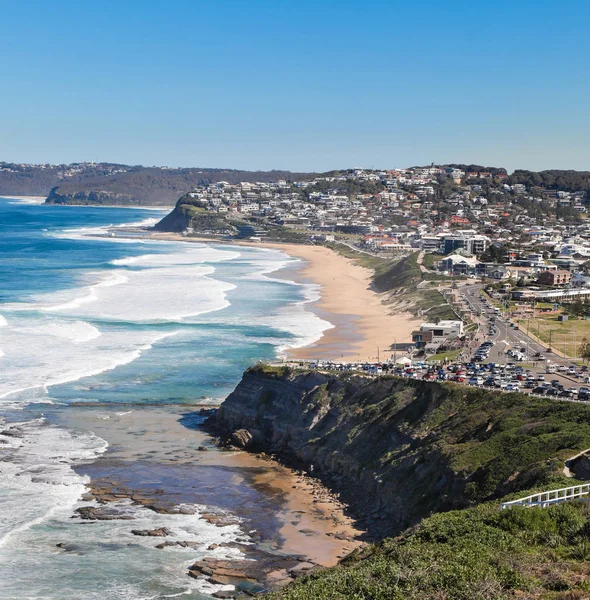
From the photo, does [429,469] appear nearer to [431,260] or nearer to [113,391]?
[113,391]

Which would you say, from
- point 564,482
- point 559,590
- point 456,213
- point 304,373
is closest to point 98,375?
point 304,373

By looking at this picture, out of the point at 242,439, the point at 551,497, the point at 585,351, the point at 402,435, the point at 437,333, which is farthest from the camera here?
the point at 437,333

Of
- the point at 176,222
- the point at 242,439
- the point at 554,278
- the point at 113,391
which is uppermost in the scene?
the point at 554,278

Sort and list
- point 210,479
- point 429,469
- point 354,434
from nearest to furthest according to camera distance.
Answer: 1. point 429,469
2. point 210,479
3. point 354,434

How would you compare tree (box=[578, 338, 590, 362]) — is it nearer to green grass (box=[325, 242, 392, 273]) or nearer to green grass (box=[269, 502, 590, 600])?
green grass (box=[269, 502, 590, 600])

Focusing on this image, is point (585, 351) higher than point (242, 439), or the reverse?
point (585, 351)

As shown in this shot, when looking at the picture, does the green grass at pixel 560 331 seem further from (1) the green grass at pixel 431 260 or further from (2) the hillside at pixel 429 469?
(1) the green grass at pixel 431 260

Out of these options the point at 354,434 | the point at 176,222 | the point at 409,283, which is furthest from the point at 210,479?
the point at 176,222

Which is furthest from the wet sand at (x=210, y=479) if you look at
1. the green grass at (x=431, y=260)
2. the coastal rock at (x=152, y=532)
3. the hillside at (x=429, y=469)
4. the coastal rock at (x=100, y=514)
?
the green grass at (x=431, y=260)
